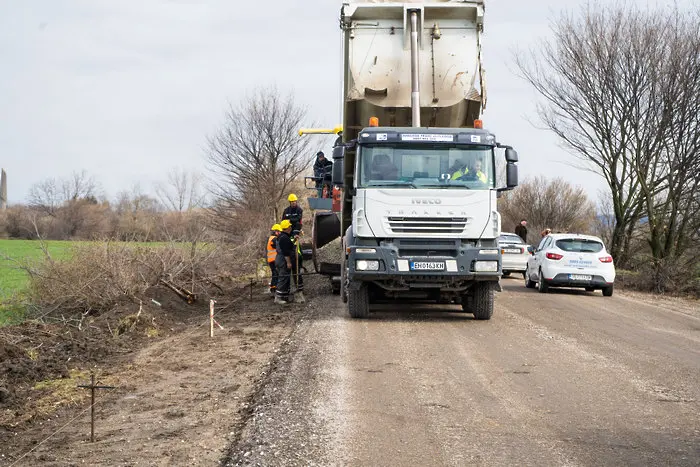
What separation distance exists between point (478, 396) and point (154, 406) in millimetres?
3133

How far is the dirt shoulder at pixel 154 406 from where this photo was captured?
6.02 meters

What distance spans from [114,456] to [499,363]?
511cm

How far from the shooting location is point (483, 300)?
13.4 metres

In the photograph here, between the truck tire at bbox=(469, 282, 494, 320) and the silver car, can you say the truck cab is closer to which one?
the truck tire at bbox=(469, 282, 494, 320)

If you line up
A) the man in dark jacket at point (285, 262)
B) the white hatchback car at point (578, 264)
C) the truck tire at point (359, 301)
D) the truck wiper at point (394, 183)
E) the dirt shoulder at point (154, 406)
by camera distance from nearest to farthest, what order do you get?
the dirt shoulder at point (154, 406)
the truck wiper at point (394, 183)
the truck tire at point (359, 301)
the man in dark jacket at point (285, 262)
the white hatchback car at point (578, 264)

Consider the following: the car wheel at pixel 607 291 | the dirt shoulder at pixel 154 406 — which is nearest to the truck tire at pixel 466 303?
the dirt shoulder at pixel 154 406

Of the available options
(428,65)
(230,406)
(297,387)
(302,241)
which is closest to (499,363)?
(297,387)

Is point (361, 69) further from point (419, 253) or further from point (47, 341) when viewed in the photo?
point (47, 341)

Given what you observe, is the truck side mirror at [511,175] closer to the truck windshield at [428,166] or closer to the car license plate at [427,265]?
the truck windshield at [428,166]

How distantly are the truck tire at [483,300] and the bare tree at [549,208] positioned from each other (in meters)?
41.5

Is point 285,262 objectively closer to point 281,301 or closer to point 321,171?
point 281,301

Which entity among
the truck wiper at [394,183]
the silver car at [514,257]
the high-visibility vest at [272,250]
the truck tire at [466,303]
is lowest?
the truck tire at [466,303]

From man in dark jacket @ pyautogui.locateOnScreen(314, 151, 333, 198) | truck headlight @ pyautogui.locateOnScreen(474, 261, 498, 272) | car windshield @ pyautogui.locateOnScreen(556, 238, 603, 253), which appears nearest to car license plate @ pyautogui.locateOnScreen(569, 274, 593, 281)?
car windshield @ pyautogui.locateOnScreen(556, 238, 603, 253)

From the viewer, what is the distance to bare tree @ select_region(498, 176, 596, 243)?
55688 millimetres
